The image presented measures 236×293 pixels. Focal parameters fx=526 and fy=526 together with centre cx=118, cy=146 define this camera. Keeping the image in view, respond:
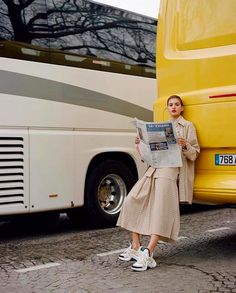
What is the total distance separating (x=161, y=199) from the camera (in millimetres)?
5285

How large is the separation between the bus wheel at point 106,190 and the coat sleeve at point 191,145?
2.51 m

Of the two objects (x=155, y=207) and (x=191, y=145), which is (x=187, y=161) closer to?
(x=191, y=145)

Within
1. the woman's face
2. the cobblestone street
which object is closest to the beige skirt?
the cobblestone street

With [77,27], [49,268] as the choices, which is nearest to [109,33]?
[77,27]

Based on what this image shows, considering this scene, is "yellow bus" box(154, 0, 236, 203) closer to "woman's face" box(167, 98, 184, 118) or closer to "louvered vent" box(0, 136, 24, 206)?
"woman's face" box(167, 98, 184, 118)

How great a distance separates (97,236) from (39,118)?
5.90ft

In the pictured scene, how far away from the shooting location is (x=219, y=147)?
218 inches

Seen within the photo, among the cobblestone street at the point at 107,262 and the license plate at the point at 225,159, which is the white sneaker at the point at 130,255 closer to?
the cobblestone street at the point at 107,262

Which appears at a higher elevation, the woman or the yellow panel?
the yellow panel

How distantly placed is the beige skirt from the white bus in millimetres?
2008

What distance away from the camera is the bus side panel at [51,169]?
7.04 m

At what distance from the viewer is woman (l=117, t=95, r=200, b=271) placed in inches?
206

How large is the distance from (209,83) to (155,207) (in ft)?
4.78

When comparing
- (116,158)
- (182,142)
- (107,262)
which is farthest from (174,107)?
(116,158)
